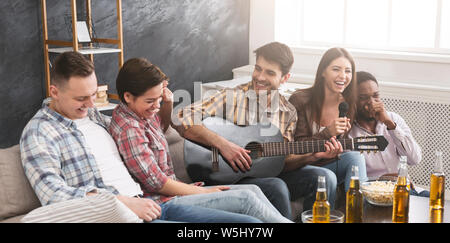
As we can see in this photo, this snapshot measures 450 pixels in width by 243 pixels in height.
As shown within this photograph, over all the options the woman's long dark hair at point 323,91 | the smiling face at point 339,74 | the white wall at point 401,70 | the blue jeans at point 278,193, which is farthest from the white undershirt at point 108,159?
the white wall at point 401,70

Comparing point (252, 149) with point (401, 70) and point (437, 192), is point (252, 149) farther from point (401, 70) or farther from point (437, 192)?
point (401, 70)

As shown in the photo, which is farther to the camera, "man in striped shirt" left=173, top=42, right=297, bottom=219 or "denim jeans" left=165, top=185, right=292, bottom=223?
"man in striped shirt" left=173, top=42, right=297, bottom=219

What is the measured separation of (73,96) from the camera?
2.11 metres

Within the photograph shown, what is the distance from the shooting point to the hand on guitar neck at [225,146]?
2.65m

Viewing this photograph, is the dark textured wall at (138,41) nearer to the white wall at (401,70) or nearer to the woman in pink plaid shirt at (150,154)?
the white wall at (401,70)

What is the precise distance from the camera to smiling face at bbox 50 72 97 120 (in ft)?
6.89

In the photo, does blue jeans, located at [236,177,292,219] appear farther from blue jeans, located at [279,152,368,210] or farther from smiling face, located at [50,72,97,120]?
smiling face, located at [50,72,97,120]

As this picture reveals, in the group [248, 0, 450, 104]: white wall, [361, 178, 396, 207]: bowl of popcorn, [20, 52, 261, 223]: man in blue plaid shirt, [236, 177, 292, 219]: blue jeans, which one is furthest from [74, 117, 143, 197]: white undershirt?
[248, 0, 450, 104]: white wall

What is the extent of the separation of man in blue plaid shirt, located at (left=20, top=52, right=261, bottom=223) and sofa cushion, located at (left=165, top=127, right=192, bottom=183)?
53 cm

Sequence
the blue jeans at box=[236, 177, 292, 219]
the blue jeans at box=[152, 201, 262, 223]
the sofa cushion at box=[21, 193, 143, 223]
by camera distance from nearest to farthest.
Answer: the sofa cushion at box=[21, 193, 143, 223] < the blue jeans at box=[152, 201, 262, 223] < the blue jeans at box=[236, 177, 292, 219]

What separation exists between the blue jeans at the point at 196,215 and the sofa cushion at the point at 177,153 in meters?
0.58

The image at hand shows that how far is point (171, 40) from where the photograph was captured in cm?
453
